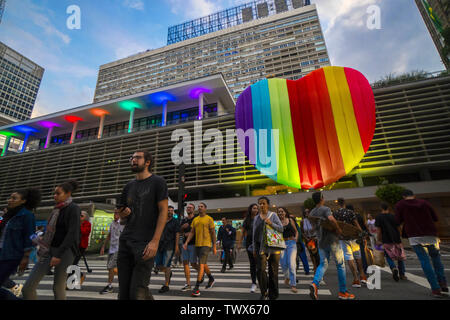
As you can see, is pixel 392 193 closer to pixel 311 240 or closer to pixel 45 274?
pixel 311 240

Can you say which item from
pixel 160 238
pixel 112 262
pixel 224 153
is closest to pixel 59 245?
pixel 160 238

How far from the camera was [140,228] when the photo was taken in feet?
7.97

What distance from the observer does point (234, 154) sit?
2203cm

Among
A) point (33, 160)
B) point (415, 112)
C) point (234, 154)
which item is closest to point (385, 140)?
point (415, 112)

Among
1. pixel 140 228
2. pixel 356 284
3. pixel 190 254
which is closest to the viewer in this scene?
pixel 140 228

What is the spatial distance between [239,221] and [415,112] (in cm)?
1896

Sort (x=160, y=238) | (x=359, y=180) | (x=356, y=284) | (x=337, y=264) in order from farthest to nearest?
(x=359, y=180) → (x=356, y=284) → (x=337, y=264) → (x=160, y=238)

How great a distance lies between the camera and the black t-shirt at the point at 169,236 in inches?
230

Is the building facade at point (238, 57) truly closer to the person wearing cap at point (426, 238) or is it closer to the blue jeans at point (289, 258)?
the blue jeans at point (289, 258)

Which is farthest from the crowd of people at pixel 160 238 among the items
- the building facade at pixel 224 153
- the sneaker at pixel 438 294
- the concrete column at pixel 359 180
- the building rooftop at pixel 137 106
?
the building rooftop at pixel 137 106

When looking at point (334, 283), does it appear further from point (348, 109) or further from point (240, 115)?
point (240, 115)

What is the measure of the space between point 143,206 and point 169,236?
398 cm

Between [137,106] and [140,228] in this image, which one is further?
[137,106]

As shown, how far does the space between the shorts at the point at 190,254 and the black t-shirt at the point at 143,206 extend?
3.72m
